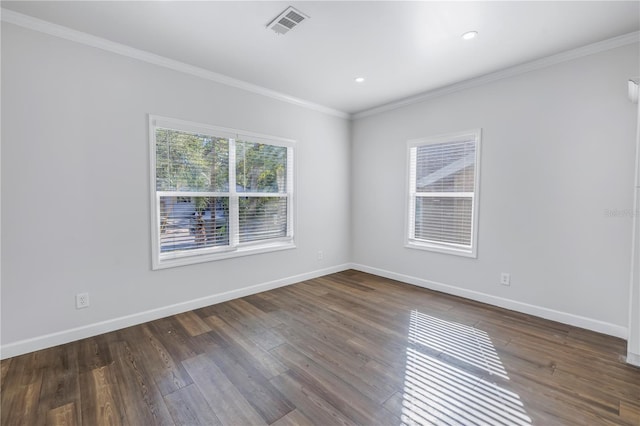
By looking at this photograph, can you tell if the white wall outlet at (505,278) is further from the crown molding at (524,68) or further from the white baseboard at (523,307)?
the crown molding at (524,68)

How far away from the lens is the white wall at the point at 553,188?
104 inches

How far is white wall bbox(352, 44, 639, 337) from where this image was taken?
2631mm

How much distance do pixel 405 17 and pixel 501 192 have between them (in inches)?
86.9

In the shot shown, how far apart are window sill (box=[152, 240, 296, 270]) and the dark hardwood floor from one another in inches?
23.1

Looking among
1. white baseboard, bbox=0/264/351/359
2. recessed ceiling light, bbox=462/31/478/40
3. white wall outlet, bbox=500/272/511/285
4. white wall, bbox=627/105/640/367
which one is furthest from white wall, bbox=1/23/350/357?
white wall, bbox=627/105/640/367

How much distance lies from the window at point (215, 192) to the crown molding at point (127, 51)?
57cm

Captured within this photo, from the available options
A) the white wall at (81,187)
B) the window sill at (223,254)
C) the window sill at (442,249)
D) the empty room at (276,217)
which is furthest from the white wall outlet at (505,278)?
the white wall at (81,187)

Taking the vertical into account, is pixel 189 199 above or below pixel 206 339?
above

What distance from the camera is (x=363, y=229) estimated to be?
4938mm

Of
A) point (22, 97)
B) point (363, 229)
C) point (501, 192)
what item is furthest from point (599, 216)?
point (22, 97)

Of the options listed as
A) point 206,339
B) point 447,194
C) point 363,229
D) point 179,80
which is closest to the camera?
point 206,339

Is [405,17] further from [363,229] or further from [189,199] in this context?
[363,229]

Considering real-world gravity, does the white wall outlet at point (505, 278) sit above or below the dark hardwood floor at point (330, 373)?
above

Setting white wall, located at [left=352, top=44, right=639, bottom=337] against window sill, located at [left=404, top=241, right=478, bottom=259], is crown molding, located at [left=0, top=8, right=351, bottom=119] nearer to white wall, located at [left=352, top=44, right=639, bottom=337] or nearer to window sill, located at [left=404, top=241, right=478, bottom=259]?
white wall, located at [left=352, top=44, right=639, bottom=337]
